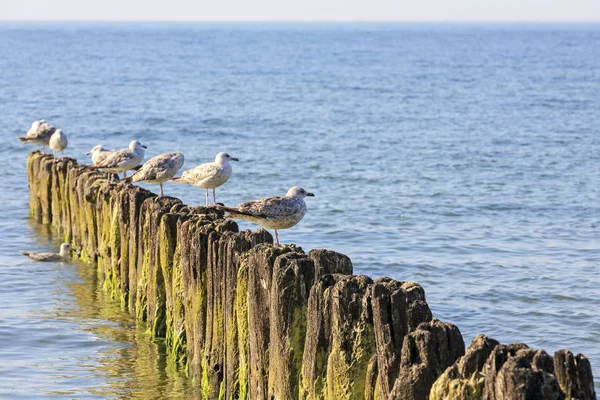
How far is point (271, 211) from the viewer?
10211mm

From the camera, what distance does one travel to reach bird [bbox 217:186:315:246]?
10.1m

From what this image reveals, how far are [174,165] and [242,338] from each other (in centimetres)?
567

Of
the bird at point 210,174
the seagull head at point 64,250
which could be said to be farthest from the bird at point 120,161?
the bird at point 210,174

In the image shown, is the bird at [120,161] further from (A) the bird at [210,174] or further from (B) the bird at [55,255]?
(A) the bird at [210,174]

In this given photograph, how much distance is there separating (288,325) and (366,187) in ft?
53.6

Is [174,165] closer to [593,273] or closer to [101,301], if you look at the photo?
[101,301]

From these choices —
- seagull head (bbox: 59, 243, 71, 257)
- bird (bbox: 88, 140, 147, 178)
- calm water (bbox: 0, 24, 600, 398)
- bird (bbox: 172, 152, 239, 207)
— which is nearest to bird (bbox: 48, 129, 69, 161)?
calm water (bbox: 0, 24, 600, 398)

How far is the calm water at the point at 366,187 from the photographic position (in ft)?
37.3

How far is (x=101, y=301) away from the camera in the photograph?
→ 41.8 feet

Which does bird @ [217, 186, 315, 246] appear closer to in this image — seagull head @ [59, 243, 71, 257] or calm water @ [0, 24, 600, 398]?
calm water @ [0, 24, 600, 398]

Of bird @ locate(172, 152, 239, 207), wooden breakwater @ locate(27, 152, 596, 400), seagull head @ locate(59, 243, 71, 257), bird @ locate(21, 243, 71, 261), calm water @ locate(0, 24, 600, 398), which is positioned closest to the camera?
wooden breakwater @ locate(27, 152, 596, 400)

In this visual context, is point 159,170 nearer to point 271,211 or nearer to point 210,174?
point 210,174

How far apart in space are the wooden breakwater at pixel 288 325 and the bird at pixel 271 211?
1.28 feet

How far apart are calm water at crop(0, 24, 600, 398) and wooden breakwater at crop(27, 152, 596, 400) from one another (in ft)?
2.20
